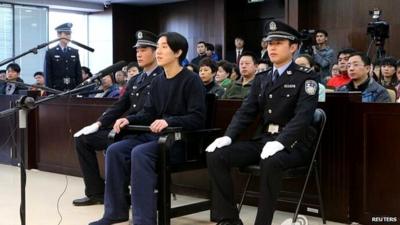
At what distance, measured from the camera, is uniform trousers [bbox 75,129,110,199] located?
3967mm

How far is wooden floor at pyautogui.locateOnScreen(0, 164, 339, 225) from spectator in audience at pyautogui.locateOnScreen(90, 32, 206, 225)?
11.7 inches

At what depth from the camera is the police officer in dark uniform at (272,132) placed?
2.97 metres

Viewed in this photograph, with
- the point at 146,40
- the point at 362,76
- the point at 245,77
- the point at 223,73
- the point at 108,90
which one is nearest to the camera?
the point at 146,40

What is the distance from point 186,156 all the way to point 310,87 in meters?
0.89

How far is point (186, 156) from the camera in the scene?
11.4ft

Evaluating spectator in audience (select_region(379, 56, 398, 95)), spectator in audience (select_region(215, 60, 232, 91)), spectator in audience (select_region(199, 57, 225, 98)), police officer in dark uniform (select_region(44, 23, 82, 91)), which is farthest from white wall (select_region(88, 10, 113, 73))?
spectator in audience (select_region(379, 56, 398, 95))

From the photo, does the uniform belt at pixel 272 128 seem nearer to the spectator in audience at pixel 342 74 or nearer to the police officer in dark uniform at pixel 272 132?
the police officer in dark uniform at pixel 272 132

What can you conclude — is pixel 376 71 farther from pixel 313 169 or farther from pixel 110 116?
pixel 110 116

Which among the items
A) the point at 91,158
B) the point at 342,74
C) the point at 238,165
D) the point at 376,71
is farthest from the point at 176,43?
the point at 376,71

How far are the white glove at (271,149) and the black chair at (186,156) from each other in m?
0.55

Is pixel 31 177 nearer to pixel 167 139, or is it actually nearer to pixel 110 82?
pixel 110 82

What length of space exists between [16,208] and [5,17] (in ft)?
27.0

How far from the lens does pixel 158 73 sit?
3.84 m

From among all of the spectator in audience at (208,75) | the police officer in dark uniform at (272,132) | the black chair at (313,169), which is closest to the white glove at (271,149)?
the police officer in dark uniform at (272,132)
